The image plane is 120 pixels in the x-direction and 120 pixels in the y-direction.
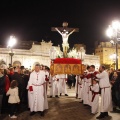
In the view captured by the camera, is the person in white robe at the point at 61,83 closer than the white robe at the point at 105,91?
No

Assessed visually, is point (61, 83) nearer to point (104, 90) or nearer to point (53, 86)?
point (53, 86)

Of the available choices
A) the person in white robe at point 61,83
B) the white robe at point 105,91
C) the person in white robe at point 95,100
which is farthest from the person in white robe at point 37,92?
the person in white robe at point 61,83

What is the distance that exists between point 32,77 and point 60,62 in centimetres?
303

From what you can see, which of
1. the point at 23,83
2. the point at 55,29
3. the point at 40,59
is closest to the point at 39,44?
the point at 40,59

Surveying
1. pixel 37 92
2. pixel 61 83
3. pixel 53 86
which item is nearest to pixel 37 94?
pixel 37 92

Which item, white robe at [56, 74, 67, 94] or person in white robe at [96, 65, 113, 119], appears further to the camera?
white robe at [56, 74, 67, 94]

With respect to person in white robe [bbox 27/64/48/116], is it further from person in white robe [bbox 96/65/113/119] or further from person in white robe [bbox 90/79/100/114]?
person in white robe [bbox 96/65/113/119]

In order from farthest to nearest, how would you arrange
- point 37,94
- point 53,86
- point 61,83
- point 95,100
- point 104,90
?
point 61,83 → point 53,86 → point 95,100 → point 37,94 → point 104,90

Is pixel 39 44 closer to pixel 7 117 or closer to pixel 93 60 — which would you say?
pixel 93 60

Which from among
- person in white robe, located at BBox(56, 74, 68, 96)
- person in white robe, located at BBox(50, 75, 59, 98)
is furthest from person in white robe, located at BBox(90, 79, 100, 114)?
person in white robe, located at BBox(56, 74, 68, 96)

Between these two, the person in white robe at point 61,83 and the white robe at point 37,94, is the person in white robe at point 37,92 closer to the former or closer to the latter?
the white robe at point 37,94

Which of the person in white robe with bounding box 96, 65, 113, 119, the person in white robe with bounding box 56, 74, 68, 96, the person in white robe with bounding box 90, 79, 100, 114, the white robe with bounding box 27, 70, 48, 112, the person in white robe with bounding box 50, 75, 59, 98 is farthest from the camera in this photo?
the person in white robe with bounding box 56, 74, 68, 96

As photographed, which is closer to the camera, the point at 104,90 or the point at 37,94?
the point at 104,90

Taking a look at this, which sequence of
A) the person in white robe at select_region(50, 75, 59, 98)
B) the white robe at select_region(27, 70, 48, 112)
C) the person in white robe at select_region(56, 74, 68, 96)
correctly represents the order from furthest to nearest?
the person in white robe at select_region(56, 74, 68, 96), the person in white robe at select_region(50, 75, 59, 98), the white robe at select_region(27, 70, 48, 112)
